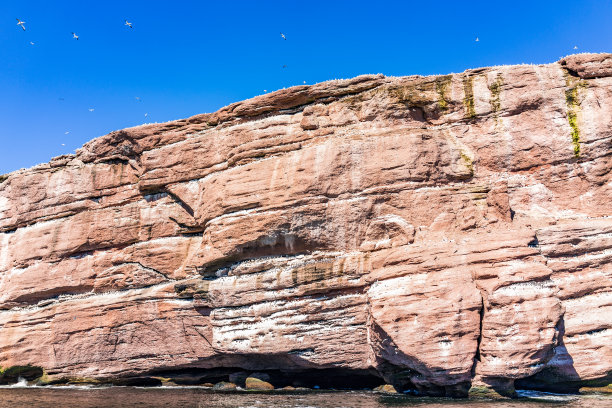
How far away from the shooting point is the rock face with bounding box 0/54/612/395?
20.2 m

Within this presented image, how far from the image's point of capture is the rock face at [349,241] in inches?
797

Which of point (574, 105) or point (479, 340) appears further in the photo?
point (574, 105)

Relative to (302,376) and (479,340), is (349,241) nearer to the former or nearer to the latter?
(479,340)

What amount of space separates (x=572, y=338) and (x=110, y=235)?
27.1m

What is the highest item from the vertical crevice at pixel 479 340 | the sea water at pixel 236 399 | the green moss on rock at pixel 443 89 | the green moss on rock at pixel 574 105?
the green moss on rock at pixel 443 89

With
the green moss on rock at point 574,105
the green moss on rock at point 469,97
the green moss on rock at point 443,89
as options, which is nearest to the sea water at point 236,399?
the green moss on rock at point 574,105

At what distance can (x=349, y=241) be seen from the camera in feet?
80.8

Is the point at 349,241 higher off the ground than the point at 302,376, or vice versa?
the point at 349,241

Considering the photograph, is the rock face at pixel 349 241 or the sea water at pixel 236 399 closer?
the sea water at pixel 236 399

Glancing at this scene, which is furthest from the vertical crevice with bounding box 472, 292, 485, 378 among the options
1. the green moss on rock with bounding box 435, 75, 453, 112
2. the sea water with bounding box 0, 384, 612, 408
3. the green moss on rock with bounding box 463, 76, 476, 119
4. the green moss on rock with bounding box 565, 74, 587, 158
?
the green moss on rock with bounding box 435, 75, 453, 112

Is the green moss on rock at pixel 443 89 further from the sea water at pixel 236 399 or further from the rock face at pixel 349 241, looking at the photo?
the sea water at pixel 236 399

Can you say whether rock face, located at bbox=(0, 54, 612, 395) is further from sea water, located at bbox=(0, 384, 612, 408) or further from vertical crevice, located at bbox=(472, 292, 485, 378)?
sea water, located at bbox=(0, 384, 612, 408)

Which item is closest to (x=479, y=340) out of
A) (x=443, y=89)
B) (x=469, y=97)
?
(x=469, y=97)

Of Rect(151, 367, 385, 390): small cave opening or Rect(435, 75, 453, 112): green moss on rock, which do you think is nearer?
Rect(151, 367, 385, 390): small cave opening
